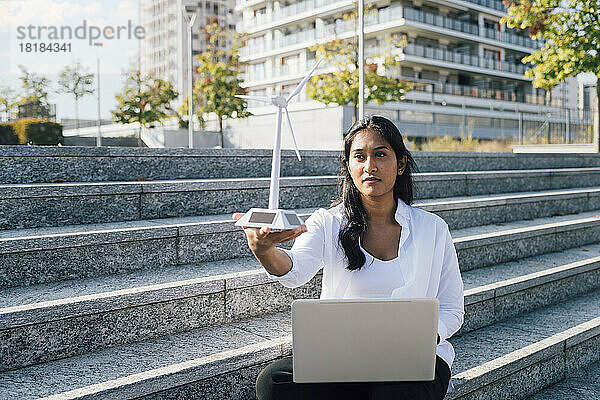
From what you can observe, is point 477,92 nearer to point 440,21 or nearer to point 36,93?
point 440,21

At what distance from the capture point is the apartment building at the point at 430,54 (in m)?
34.8

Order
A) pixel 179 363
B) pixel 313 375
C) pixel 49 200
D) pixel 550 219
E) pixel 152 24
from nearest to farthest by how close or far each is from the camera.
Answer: pixel 313 375 < pixel 179 363 < pixel 49 200 < pixel 550 219 < pixel 152 24

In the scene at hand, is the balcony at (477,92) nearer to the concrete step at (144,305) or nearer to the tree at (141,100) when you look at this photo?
the tree at (141,100)

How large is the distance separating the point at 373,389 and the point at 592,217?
15.7ft

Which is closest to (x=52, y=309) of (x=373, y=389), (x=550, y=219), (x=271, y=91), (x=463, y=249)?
(x=373, y=389)

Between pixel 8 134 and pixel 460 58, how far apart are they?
31471 mm

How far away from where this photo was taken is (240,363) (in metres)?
2.53

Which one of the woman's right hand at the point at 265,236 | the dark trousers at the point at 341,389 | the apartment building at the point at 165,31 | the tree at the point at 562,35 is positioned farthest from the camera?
the apartment building at the point at 165,31

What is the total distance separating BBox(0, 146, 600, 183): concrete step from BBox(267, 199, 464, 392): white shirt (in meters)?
2.08

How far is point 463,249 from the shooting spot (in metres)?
4.20

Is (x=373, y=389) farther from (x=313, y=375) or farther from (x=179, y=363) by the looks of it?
(x=179, y=363)

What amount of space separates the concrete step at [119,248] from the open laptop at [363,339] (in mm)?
1511

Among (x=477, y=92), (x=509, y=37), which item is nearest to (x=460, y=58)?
(x=477, y=92)

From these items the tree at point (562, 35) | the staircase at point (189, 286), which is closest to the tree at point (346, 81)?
the tree at point (562, 35)
